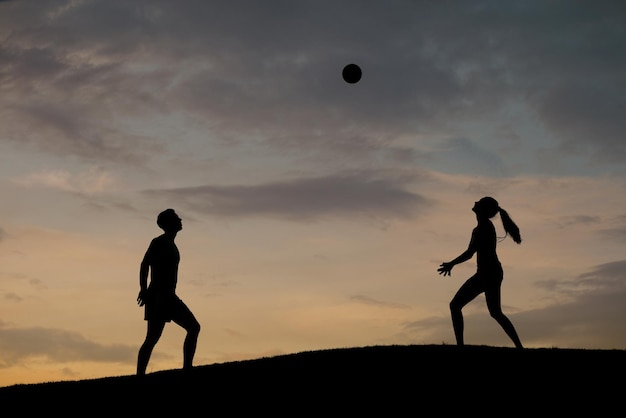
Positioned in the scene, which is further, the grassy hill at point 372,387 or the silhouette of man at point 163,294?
the silhouette of man at point 163,294

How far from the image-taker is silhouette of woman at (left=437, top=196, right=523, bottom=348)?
16406 millimetres

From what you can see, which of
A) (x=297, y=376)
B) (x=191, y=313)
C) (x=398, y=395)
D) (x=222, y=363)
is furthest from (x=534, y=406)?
(x=222, y=363)

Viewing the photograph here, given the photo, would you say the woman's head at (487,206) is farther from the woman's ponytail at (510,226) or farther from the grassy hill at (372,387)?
the grassy hill at (372,387)

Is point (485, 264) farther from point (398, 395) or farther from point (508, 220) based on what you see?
point (398, 395)

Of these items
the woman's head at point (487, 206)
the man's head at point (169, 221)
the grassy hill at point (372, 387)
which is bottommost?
the grassy hill at point (372, 387)

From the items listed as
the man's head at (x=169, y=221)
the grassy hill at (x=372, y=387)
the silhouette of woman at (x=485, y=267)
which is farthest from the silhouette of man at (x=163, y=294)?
the silhouette of woman at (x=485, y=267)

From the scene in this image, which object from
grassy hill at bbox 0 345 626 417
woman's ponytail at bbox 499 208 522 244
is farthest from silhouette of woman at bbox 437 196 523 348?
grassy hill at bbox 0 345 626 417

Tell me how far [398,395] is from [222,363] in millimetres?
5825

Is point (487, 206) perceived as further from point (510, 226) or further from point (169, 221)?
point (169, 221)

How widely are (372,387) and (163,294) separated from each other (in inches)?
168

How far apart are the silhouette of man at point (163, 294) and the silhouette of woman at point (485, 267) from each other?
5270 mm

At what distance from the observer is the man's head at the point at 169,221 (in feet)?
50.9

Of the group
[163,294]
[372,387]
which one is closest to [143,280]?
[163,294]

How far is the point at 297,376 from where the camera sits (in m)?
15.7
